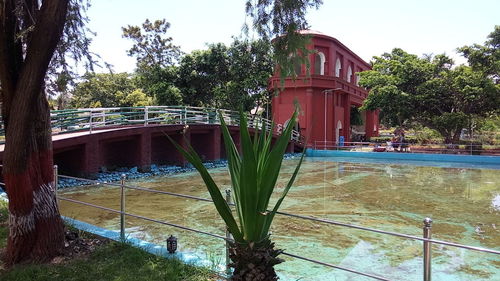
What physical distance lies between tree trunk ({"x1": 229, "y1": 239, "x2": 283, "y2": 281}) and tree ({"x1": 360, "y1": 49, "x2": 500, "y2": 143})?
22.8m

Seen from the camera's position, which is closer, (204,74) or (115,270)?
(115,270)

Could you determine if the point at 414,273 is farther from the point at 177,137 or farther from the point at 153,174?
the point at 177,137

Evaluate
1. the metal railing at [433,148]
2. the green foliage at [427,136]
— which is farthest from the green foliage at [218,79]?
the green foliage at [427,136]

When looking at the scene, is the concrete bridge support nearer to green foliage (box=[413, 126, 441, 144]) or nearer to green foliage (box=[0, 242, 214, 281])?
green foliage (box=[0, 242, 214, 281])

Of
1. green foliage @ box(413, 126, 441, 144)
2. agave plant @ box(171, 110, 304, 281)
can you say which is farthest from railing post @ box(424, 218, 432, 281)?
green foliage @ box(413, 126, 441, 144)

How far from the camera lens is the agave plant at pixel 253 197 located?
106 inches

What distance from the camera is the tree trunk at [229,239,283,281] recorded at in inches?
108

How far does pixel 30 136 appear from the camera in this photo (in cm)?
398

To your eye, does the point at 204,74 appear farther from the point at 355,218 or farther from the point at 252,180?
the point at 252,180

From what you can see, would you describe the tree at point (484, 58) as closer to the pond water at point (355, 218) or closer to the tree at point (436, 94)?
the tree at point (436, 94)

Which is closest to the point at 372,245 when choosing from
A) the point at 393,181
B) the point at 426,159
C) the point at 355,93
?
the point at 393,181

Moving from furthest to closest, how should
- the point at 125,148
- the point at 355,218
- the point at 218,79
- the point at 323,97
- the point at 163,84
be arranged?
the point at 218,79
the point at 323,97
the point at 163,84
the point at 125,148
the point at 355,218

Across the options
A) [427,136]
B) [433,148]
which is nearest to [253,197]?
[433,148]

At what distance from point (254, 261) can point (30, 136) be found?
269cm
